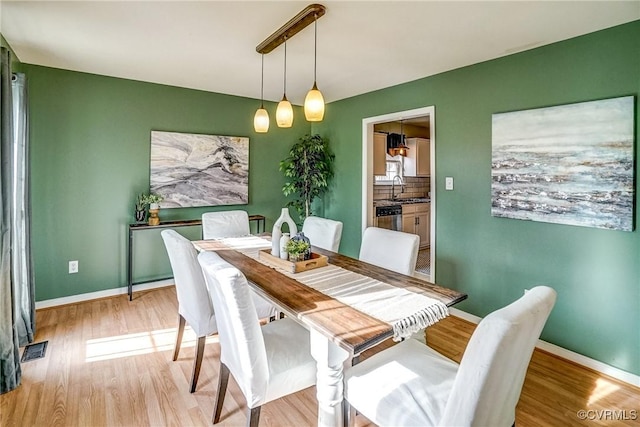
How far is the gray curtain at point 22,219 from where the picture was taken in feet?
8.26

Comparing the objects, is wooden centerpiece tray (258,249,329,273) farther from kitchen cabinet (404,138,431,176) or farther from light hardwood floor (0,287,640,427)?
kitchen cabinet (404,138,431,176)

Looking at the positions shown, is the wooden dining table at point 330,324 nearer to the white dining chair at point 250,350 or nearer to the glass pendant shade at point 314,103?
the white dining chair at point 250,350

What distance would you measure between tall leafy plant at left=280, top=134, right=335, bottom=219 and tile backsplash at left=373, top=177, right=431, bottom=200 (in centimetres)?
148

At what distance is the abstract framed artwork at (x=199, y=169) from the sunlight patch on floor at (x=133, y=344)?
1.57 meters

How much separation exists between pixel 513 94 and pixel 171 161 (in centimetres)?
350

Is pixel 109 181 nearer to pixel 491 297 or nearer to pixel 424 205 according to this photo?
pixel 491 297

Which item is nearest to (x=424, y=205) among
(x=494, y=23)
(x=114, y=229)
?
(x=494, y=23)

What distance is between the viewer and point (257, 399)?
148 cm

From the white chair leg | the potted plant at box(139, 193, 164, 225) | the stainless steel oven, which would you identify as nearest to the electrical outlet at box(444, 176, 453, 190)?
the stainless steel oven

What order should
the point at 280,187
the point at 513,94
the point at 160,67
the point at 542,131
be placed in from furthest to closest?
the point at 280,187
the point at 160,67
the point at 513,94
the point at 542,131

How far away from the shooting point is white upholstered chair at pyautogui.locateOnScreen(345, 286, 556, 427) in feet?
3.35

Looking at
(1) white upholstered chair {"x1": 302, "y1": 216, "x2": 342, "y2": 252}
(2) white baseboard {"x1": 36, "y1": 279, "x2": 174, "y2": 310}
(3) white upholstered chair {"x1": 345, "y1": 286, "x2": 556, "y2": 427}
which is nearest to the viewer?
(3) white upholstered chair {"x1": 345, "y1": 286, "x2": 556, "y2": 427}

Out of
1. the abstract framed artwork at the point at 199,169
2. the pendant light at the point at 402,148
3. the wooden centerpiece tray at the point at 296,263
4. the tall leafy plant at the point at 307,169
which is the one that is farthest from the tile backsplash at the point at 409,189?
the wooden centerpiece tray at the point at 296,263

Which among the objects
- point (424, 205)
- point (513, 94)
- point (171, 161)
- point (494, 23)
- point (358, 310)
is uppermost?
point (494, 23)
